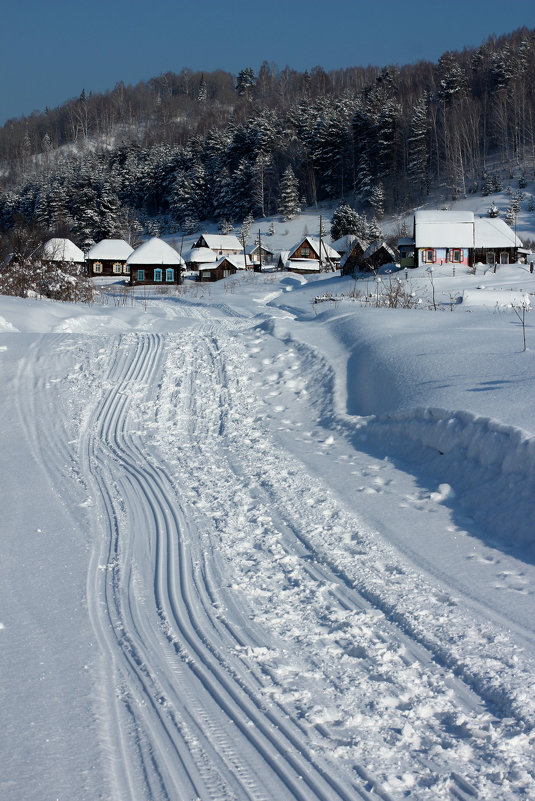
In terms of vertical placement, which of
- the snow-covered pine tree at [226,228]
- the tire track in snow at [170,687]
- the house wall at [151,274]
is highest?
the snow-covered pine tree at [226,228]

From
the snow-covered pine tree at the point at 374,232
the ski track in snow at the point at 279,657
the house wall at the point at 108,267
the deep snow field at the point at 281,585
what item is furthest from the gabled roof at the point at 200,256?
the ski track in snow at the point at 279,657

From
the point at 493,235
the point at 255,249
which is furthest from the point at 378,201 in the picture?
the point at 493,235

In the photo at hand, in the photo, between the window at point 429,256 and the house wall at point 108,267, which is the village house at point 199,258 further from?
the window at point 429,256

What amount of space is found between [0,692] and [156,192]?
106 metres

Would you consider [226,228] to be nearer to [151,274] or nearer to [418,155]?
[418,155]

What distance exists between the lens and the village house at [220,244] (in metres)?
71.3

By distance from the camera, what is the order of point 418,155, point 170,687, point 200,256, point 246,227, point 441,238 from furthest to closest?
point 418,155
point 246,227
point 200,256
point 441,238
point 170,687

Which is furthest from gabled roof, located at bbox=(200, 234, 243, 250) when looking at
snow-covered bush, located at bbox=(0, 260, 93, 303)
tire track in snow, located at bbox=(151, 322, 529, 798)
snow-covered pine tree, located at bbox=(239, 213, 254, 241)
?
tire track in snow, located at bbox=(151, 322, 529, 798)

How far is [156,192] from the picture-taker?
102m

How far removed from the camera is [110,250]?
65000 millimetres

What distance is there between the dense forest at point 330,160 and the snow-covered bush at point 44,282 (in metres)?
36.3

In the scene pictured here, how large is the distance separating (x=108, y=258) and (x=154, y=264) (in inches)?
507

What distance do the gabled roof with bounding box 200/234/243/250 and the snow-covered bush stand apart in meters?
43.4

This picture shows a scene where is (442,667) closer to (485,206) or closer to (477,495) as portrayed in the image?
(477,495)
